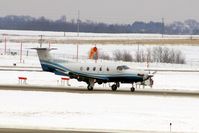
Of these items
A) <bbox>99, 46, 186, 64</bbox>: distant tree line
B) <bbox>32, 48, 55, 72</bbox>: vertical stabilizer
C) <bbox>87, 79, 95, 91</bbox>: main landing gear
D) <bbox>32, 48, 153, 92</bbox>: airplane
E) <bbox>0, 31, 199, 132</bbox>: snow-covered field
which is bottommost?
<bbox>0, 31, 199, 132</bbox>: snow-covered field

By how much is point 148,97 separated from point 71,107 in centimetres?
833

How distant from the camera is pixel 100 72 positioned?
146ft

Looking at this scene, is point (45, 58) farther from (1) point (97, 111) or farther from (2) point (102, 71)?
(1) point (97, 111)

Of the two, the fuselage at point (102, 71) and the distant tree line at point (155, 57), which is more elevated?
the distant tree line at point (155, 57)

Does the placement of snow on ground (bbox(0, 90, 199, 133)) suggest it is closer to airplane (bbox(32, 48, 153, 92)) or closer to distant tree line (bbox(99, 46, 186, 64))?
airplane (bbox(32, 48, 153, 92))

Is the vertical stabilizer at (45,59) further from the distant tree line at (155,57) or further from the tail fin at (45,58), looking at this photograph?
the distant tree line at (155,57)

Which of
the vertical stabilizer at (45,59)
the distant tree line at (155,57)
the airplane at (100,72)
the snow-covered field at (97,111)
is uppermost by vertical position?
the distant tree line at (155,57)

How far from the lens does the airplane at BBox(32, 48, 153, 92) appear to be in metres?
43.6

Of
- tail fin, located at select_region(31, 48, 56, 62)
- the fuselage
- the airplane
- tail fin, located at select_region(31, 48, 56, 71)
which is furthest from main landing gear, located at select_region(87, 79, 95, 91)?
tail fin, located at select_region(31, 48, 56, 62)

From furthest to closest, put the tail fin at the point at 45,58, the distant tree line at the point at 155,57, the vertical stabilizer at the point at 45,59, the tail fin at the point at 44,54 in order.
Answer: the distant tree line at the point at 155,57 → the tail fin at the point at 44,54 → the tail fin at the point at 45,58 → the vertical stabilizer at the point at 45,59

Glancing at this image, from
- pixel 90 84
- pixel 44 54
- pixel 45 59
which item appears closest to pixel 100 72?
pixel 90 84

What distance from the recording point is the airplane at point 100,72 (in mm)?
43594

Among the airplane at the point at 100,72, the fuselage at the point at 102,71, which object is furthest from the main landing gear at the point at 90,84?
the fuselage at the point at 102,71

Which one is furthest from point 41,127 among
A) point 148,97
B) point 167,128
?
point 148,97
